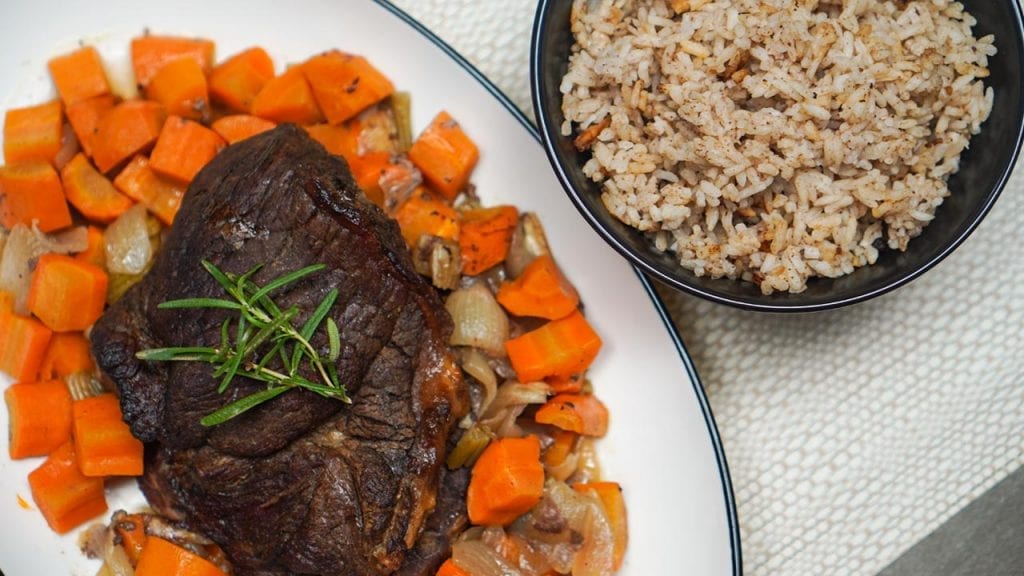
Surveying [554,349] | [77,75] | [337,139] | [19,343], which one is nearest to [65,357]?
[19,343]

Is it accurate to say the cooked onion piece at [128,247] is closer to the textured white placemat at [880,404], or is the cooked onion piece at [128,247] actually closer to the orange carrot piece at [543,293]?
the orange carrot piece at [543,293]

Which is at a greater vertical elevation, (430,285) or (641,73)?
(641,73)

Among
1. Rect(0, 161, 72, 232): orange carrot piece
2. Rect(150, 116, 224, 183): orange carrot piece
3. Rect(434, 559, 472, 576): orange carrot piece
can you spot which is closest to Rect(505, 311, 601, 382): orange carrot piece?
Rect(434, 559, 472, 576): orange carrot piece

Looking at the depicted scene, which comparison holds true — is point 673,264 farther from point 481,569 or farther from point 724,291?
point 481,569

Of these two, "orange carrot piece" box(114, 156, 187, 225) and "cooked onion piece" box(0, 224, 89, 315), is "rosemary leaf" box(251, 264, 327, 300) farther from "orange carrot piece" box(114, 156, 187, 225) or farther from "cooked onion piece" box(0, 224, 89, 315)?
"cooked onion piece" box(0, 224, 89, 315)

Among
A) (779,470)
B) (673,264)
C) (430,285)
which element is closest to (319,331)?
(430,285)

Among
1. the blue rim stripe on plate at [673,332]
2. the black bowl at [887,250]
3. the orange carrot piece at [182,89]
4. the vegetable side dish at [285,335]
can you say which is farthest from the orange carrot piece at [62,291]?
the black bowl at [887,250]
